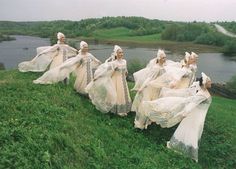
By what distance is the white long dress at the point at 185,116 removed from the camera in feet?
37.7

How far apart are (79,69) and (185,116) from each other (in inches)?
151

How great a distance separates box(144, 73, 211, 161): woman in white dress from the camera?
37.7ft

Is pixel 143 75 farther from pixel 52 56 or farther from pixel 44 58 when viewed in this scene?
pixel 44 58

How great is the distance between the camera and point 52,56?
15102mm

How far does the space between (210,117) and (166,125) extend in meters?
4.03

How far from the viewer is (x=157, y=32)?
380 feet

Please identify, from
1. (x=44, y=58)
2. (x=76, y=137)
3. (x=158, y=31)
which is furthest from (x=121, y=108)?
(x=158, y=31)

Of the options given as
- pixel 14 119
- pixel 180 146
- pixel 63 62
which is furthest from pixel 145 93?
pixel 14 119

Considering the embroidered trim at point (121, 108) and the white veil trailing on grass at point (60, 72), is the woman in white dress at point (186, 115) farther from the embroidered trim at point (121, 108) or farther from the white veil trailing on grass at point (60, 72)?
the white veil trailing on grass at point (60, 72)

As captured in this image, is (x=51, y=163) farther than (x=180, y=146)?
No

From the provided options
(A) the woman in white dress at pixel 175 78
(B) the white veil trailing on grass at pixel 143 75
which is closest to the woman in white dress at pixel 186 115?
(A) the woman in white dress at pixel 175 78

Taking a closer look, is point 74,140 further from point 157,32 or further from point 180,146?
point 157,32

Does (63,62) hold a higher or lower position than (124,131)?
higher

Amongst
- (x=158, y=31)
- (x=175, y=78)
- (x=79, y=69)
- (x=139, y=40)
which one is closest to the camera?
(x=175, y=78)
